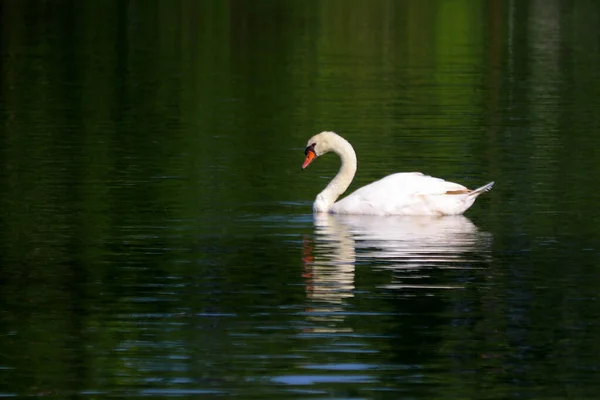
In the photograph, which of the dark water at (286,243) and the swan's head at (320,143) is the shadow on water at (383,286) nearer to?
the dark water at (286,243)

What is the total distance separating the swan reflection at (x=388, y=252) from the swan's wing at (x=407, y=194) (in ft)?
0.37

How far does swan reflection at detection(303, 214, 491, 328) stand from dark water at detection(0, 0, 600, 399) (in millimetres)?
47

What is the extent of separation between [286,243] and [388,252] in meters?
1.23

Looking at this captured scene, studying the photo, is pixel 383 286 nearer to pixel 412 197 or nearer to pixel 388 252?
pixel 388 252

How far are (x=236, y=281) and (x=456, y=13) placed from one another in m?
62.1

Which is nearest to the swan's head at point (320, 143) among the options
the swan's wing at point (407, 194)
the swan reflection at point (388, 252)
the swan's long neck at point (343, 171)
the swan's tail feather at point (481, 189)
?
A: the swan's long neck at point (343, 171)

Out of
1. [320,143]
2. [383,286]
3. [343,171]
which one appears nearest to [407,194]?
[343,171]

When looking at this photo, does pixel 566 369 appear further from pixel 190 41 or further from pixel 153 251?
pixel 190 41

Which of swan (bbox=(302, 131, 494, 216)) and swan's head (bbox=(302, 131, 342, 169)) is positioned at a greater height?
swan's head (bbox=(302, 131, 342, 169))

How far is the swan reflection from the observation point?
16.0 m

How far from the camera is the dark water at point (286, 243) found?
1305cm

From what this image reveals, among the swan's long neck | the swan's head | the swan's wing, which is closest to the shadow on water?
the swan's wing

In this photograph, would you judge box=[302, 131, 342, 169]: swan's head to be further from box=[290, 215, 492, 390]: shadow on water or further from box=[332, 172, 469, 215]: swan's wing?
box=[332, 172, 469, 215]: swan's wing

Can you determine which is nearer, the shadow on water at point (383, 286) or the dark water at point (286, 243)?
the dark water at point (286, 243)
